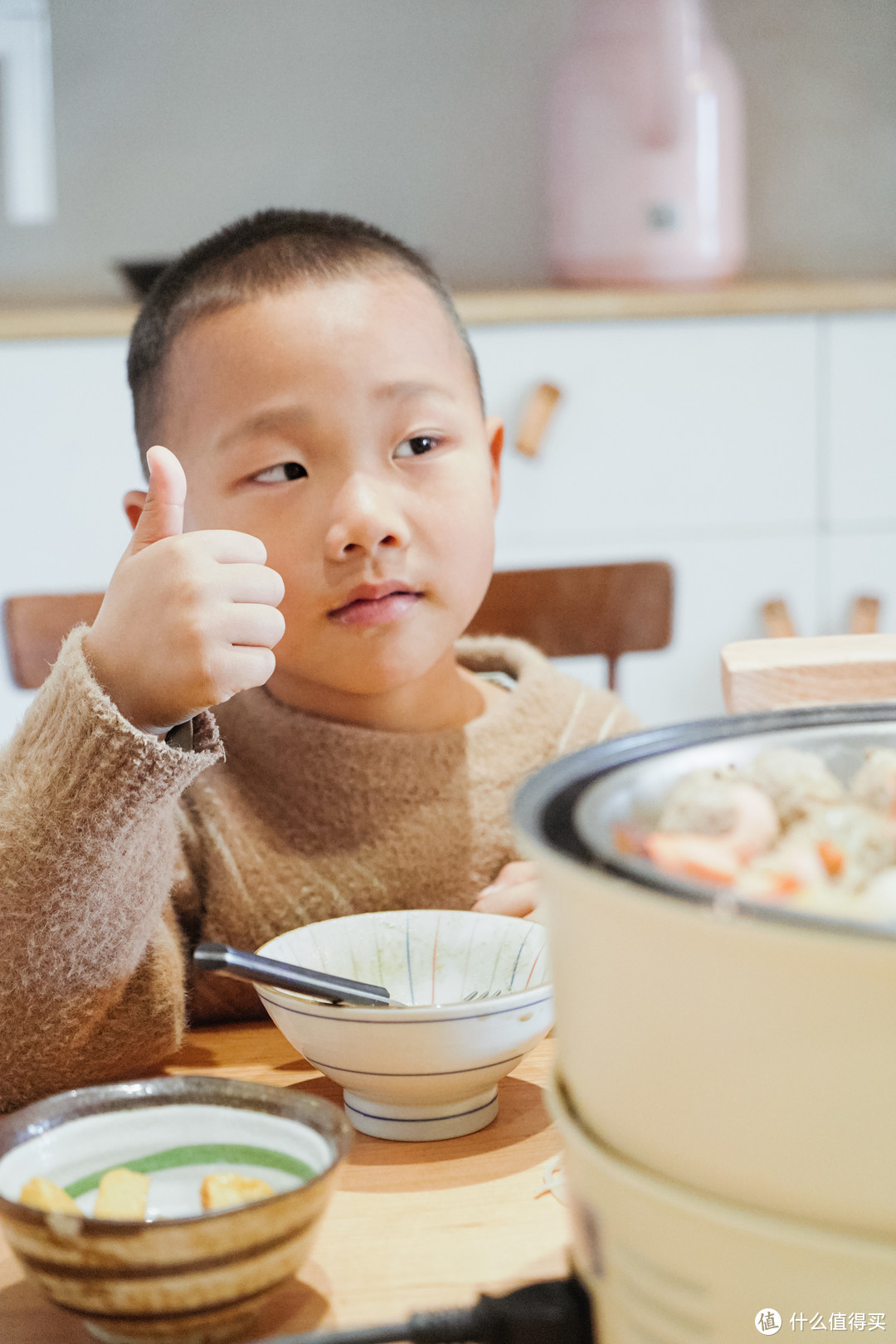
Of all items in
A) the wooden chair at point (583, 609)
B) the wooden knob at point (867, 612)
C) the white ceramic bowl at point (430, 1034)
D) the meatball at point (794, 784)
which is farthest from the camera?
the wooden knob at point (867, 612)

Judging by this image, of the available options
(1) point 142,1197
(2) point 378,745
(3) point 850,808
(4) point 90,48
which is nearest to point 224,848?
(2) point 378,745

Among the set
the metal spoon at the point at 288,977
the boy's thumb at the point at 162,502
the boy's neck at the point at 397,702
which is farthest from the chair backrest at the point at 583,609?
the metal spoon at the point at 288,977

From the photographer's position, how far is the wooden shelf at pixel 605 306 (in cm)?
182

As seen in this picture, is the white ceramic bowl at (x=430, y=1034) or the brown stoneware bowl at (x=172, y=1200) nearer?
the brown stoneware bowl at (x=172, y=1200)

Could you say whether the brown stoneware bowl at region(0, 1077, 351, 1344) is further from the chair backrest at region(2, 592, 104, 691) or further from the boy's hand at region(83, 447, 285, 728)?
the chair backrest at region(2, 592, 104, 691)

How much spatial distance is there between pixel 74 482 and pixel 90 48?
2.65ft

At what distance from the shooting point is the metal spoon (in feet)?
1.67

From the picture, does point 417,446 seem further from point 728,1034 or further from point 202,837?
point 728,1034

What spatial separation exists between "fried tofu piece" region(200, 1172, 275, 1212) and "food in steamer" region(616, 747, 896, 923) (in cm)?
18

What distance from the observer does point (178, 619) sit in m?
0.65

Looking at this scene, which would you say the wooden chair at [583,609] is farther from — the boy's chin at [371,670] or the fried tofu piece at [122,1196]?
the fried tofu piece at [122,1196]

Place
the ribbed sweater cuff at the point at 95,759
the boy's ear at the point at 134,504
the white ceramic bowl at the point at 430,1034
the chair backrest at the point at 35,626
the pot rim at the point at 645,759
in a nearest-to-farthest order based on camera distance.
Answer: the pot rim at the point at 645,759
the white ceramic bowl at the point at 430,1034
the ribbed sweater cuff at the point at 95,759
the boy's ear at the point at 134,504
the chair backrest at the point at 35,626

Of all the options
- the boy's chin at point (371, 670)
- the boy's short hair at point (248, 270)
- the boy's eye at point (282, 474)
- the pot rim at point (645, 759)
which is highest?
the boy's short hair at point (248, 270)

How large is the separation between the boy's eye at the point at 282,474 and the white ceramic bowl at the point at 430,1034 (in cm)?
32
